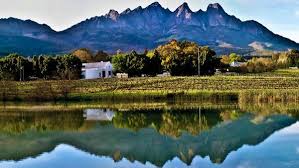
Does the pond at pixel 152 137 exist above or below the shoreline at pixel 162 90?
below

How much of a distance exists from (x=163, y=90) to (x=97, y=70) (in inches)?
1133

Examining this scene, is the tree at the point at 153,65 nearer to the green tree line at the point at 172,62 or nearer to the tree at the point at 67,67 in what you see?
the green tree line at the point at 172,62

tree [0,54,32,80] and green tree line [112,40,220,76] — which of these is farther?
green tree line [112,40,220,76]

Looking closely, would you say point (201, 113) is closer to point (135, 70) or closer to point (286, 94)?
point (286, 94)

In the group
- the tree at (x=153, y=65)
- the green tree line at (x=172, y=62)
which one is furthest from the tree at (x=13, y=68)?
the tree at (x=153, y=65)

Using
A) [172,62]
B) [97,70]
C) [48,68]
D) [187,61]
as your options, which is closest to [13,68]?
[48,68]

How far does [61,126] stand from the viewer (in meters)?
30.6

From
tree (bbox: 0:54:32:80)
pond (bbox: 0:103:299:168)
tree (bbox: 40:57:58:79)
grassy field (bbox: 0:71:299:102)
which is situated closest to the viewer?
pond (bbox: 0:103:299:168)

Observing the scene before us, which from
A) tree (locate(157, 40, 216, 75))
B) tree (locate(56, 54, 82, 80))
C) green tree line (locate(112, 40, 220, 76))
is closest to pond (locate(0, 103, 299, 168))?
tree (locate(56, 54, 82, 80))

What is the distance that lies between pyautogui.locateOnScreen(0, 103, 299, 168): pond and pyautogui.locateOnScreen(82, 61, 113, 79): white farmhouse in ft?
119

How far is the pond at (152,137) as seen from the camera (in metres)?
18.2

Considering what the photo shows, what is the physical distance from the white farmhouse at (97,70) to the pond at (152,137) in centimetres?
3621

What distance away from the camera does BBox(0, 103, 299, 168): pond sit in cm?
1825

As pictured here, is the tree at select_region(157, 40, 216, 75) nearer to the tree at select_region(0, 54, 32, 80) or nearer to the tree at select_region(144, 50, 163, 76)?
the tree at select_region(144, 50, 163, 76)
